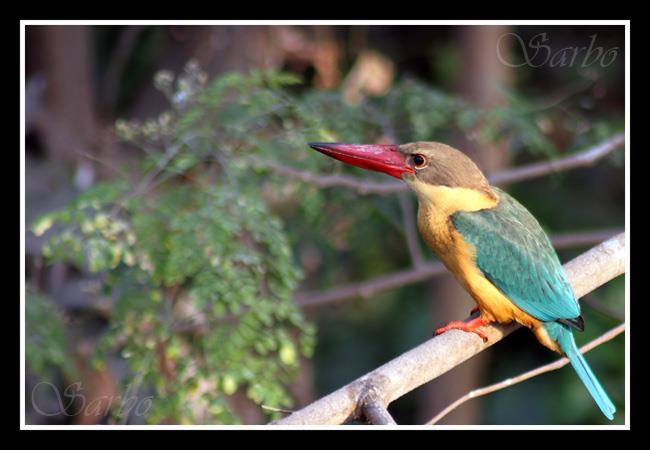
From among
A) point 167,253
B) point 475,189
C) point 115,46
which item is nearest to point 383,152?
point 475,189

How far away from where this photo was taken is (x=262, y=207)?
2572 millimetres

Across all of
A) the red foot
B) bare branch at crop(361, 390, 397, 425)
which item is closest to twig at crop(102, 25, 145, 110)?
the red foot

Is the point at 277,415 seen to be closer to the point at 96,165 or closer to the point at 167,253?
the point at 167,253

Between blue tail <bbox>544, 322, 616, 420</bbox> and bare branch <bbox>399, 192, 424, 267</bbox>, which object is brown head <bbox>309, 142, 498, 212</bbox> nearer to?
blue tail <bbox>544, 322, 616, 420</bbox>

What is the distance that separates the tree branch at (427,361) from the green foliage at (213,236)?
0.46 meters

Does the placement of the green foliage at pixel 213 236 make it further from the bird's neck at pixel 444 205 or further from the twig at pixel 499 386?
the twig at pixel 499 386

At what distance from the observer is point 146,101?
4.48 m

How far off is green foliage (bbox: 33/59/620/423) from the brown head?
30cm

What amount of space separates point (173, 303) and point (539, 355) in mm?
2279

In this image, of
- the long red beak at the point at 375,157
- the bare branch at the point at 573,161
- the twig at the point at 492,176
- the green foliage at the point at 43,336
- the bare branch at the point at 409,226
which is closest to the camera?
the long red beak at the point at 375,157

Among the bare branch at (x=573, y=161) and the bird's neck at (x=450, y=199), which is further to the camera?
the bare branch at (x=573, y=161)

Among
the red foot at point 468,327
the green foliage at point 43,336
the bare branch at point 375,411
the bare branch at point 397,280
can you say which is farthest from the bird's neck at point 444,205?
the green foliage at point 43,336

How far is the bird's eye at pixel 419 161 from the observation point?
242 centimetres

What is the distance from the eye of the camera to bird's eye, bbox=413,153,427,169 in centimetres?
242
